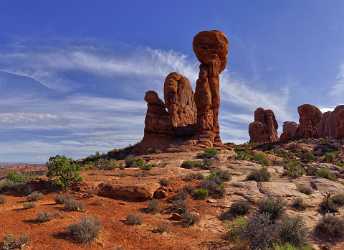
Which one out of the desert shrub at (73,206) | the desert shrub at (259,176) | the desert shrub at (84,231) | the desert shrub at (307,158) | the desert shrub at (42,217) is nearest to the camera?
the desert shrub at (84,231)

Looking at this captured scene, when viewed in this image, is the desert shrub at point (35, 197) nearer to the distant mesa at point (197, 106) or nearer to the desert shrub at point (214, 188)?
the desert shrub at point (214, 188)

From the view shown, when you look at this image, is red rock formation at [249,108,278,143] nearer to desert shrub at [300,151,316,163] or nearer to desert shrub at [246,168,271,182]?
desert shrub at [300,151,316,163]

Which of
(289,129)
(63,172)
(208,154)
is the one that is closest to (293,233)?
(63,172)

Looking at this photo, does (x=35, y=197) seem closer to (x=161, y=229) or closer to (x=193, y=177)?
(x=161, y=229)

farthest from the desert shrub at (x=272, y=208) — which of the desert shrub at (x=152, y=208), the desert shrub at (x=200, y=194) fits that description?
the desert shrub at (x=152, y=208)

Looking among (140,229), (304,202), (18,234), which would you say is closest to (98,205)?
(140,229)

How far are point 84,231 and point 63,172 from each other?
8393mm

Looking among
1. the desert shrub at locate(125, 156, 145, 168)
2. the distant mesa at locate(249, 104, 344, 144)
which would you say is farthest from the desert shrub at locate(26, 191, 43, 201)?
the distant mesa at locate(249, 104, 344, 144)

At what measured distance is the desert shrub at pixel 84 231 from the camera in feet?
39.1

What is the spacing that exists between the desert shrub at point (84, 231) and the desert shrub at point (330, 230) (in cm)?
881

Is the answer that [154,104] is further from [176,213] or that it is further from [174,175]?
[176,213]

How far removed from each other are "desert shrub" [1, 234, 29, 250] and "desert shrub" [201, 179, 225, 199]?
9965 millimetres

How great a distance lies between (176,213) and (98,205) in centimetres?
A: 360

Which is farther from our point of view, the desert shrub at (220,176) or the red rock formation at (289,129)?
the red rock formation at (289,129)
